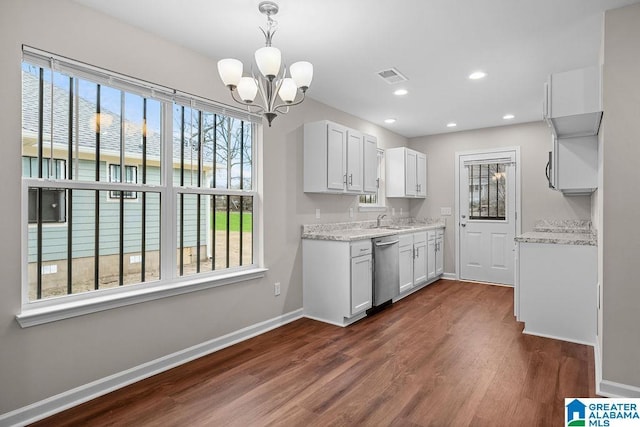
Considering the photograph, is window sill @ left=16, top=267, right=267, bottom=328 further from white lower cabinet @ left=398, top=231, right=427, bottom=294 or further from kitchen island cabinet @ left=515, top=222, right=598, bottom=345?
kitchen island cabinet @ left=515, top=222, right=598, bottom=345

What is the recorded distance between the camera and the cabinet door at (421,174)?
5.98 meters

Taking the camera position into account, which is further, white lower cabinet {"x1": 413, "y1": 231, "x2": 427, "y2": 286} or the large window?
white lower cabinet {"x1": 413, "y1": 231, "x2": 427, "y2": 286}

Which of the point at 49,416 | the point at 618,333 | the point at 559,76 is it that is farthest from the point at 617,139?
the point at 49,416

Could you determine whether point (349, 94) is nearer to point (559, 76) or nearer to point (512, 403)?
point (559, 76)

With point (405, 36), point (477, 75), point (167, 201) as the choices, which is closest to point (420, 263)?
point (477, 75)

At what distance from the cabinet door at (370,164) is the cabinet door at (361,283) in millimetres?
1082

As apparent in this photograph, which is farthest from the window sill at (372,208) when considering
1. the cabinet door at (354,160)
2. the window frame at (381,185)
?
the cabinet door at (354,160)

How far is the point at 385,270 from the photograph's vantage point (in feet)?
13.7

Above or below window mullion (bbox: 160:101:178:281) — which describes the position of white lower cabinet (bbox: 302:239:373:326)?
below

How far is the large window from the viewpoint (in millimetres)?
2203

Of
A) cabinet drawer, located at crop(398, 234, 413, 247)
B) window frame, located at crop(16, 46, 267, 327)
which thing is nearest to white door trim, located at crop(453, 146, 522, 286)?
cabinet drawer, located at crop(398, 234, 413, 247)

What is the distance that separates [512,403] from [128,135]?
3188 mm

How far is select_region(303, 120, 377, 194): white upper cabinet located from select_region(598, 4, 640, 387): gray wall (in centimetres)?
238

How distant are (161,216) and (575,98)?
10.5ft
